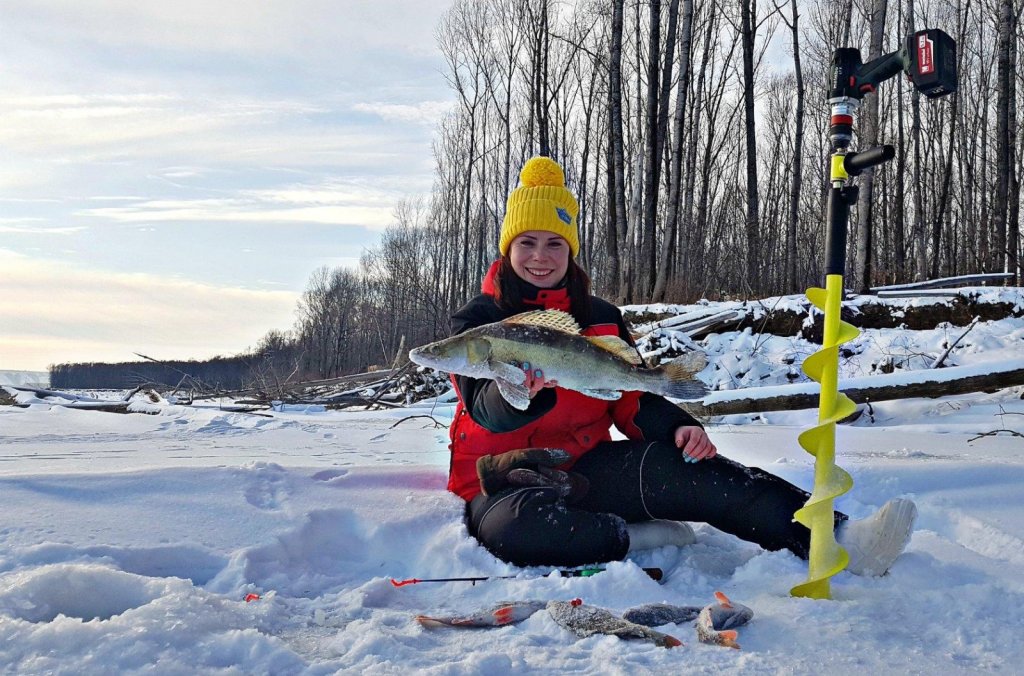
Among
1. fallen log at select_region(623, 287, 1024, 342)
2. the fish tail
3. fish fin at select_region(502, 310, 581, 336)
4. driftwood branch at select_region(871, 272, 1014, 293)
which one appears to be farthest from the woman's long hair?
driftwood branch at select_region(871, 272, 1014, 293)

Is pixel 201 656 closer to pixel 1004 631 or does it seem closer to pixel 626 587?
pixel 626 587

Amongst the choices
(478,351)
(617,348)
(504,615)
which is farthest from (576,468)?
(504,615)

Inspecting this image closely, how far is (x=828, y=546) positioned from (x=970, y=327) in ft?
23.8

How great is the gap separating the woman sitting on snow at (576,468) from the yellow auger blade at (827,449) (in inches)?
10.2

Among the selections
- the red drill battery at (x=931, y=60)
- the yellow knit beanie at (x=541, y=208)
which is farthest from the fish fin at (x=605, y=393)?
the red drill battery at (x=931, y=60)

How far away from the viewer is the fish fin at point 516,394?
235cm

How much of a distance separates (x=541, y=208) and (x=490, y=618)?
5.52 feet

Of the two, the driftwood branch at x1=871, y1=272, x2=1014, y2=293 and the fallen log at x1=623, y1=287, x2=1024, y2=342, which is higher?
the driftwood branch at x1=871, y1=272, x2=1014, y2=293

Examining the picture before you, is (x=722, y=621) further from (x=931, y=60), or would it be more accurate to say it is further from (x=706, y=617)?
(x=931, y=60)

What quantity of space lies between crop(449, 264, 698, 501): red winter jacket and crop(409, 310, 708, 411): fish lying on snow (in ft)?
1.40

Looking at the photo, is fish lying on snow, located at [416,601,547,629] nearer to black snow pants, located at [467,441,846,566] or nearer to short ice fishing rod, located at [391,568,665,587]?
short ice fishing rod, located at [391,568,665,587]

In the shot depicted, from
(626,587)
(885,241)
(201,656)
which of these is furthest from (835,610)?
(885,241)

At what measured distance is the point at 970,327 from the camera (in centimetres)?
800

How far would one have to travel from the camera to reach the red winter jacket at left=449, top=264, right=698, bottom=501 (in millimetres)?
2900
